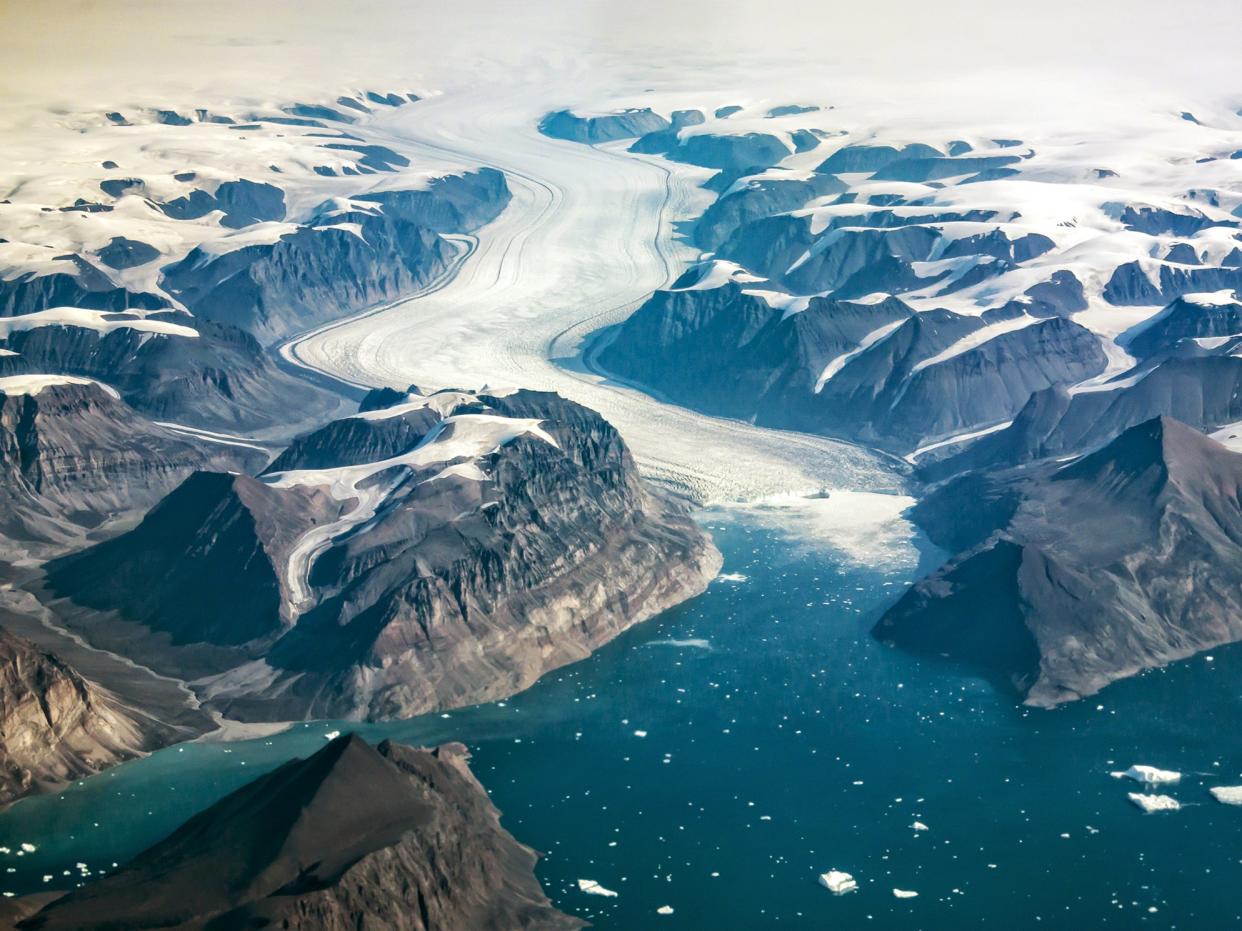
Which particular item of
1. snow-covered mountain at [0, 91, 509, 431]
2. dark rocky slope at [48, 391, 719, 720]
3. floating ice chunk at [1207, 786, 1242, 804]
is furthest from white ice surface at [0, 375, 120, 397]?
floating ice chunk at [1207, 786, 1242, 804]

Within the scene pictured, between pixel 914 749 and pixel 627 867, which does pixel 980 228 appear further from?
pixel 627 867

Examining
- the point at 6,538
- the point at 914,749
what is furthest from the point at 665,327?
the point at 914,749

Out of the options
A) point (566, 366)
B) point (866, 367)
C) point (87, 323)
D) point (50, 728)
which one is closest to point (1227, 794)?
point (50, 728)

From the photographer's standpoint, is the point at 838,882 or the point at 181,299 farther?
the point at 181,299

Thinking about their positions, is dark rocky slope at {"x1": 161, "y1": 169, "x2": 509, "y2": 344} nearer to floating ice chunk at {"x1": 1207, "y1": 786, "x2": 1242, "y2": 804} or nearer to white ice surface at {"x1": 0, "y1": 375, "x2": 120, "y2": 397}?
white ice surface at {"x1": 0, "y1": 375, "x2": 120, "y2": 397}

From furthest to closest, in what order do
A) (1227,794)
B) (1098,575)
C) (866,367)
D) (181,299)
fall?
(181,299)
(866,367)
(1098,575)
(1227,794)

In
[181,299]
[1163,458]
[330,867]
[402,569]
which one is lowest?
[181,299]

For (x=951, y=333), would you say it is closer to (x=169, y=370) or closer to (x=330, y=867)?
(x=169, y=370)
